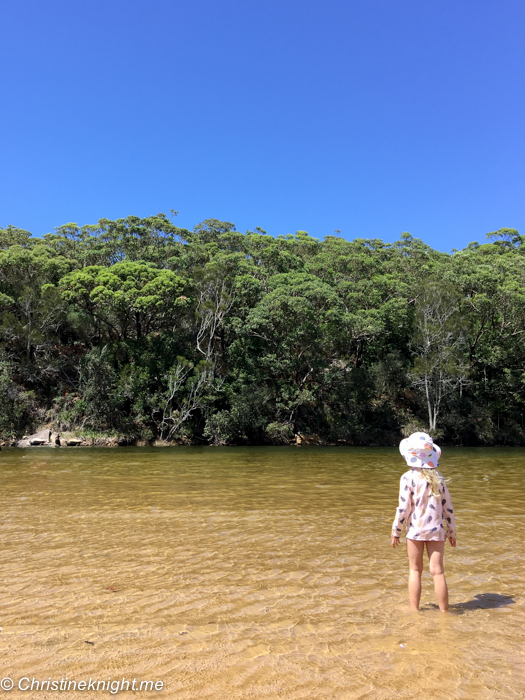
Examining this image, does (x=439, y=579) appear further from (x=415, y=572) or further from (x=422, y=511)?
(x=422, y=511)

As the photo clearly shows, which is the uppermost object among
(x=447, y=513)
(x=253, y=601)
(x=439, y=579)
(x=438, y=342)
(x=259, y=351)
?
(x=438, y=342)

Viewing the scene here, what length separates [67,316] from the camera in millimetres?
33844

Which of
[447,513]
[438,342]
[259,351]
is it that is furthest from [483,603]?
[438,342]

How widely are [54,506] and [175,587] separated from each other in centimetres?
536

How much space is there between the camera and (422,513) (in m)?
4.57

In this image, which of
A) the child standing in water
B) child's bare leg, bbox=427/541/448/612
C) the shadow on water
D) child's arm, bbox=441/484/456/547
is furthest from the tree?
child's bare leg, bbox=427/541/448/612

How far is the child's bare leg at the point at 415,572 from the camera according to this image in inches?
174

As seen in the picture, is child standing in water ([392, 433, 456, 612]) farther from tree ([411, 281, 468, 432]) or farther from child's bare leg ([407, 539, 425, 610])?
tree ([411, 281, 468, 432])

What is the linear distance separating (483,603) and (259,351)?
31.2m

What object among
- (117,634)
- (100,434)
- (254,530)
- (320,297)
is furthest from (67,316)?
(117,634)

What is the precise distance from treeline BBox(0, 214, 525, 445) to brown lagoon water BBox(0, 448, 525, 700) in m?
23.1

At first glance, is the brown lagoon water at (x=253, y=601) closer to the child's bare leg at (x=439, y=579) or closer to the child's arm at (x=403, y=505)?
the child's bare leg at (x=439, y=579)

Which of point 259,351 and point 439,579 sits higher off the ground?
point 259,351

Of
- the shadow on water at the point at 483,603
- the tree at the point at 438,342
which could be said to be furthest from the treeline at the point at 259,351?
the shadow on water at the point at 483,603
